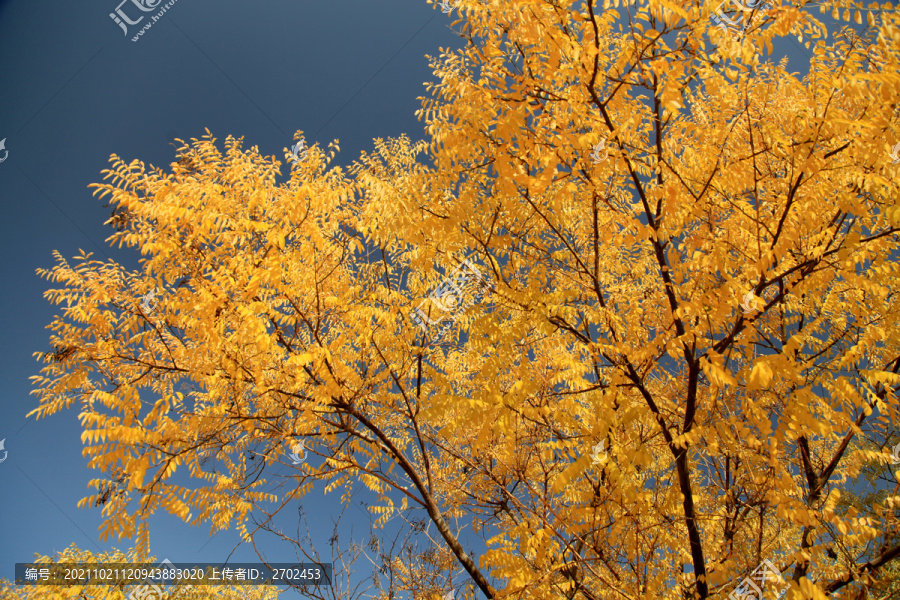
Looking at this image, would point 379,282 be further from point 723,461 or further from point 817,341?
point 817,341

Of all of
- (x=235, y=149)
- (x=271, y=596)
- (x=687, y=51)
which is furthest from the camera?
(x=271, y=596)

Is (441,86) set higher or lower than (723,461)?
higher

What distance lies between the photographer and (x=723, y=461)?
15.7 feet

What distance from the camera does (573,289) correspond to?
373cm

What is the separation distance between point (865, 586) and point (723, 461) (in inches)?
59.6

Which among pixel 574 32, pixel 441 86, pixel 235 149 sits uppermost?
pixel 235 149

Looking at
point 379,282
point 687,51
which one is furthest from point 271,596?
point 687,51

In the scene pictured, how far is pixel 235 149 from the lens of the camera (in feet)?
15.4

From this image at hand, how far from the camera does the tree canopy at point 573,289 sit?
2678 mm

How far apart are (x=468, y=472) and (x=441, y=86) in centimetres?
490

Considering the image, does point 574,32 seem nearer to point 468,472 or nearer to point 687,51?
point 687,51

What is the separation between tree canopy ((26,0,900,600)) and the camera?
2678 mm

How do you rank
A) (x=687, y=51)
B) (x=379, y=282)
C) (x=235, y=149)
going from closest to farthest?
1. (x=687, y=51)
2. (x=235, y=149)
3. (x=379, y=282)

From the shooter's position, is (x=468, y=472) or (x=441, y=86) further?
(x=468, y=472)
